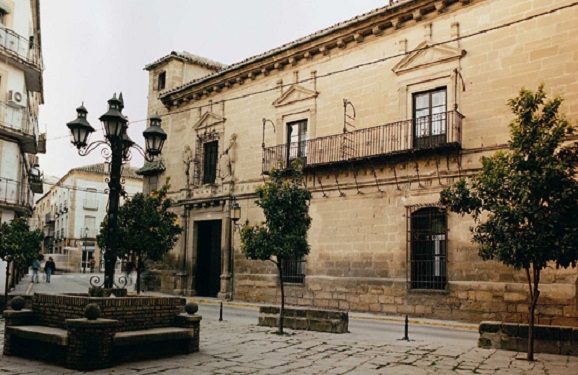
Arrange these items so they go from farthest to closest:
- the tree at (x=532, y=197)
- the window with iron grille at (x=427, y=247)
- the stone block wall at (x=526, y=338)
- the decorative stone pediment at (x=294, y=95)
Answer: the decorative stone pediment at (x=294, y=95) → the window with iron grille at (x=427, y=247) → the stone block wall at (x=526, y=338) → the tree at (x=532, y=197)

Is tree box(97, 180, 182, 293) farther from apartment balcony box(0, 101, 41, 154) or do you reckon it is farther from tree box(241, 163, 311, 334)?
tree box(241, 163, 311, 334)

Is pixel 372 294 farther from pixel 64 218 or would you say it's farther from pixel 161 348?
pixel 64 218

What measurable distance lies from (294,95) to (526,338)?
12786mm

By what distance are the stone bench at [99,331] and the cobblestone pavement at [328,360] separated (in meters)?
0.18

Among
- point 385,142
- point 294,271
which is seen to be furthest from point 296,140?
point 294,271

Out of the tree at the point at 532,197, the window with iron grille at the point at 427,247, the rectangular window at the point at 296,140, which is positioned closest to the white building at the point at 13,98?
the rectangular window at the point at 296,140

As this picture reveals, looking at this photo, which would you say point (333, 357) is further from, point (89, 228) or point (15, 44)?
point (89, 228)

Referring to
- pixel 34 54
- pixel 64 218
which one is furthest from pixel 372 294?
pixel 64 218

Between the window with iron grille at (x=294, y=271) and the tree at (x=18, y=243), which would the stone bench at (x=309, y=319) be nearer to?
the window with iron grille at (x=294, y=271)

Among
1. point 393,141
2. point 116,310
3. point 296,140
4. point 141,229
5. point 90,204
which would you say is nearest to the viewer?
point 116,310

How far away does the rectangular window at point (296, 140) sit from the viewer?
19.5 metres

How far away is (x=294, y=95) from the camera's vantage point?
20.0 metres

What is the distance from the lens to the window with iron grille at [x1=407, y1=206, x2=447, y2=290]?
1517cm

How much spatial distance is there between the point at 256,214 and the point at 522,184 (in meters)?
13.1
